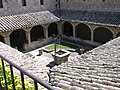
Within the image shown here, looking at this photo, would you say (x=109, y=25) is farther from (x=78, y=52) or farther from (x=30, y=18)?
(x=30, y=18)

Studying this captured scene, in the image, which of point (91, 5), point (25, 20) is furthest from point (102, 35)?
point (25, 20)

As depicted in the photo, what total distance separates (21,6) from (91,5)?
23.8 ft

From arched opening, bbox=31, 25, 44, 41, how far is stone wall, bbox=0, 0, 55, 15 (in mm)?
2274

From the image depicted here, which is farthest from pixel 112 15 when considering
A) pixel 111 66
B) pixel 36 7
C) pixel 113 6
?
pixel 111 66

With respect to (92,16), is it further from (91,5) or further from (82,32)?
(82,32)

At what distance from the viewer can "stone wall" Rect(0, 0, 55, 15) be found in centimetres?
1614

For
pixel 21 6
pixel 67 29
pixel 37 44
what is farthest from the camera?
pixel 67 29

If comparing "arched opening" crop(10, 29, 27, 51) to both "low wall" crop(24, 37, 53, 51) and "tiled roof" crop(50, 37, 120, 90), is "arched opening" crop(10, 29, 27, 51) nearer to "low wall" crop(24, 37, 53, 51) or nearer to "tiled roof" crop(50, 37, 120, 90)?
"low wall" crop(24, 37, 53, 51)

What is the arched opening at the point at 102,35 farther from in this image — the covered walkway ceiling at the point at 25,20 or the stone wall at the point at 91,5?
the covered walkway ceiling at the point at 25,20

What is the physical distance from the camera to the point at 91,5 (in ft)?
60.2

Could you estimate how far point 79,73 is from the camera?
582 cm

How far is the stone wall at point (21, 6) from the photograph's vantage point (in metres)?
16.1

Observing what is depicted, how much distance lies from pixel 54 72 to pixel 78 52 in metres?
10.0

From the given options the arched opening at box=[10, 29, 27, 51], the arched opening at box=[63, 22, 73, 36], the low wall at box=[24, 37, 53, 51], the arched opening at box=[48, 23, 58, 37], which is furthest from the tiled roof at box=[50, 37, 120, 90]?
the arched opening at box=[63, 22, 73, 36]
